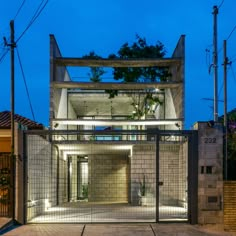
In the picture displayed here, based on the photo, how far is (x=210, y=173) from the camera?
11.6 meters

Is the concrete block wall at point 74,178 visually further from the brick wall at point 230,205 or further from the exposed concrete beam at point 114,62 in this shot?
the brick wall at point 230,205

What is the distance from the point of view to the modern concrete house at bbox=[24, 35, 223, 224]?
11641 millimetres

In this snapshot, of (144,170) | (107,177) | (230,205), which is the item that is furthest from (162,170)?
(230,205)

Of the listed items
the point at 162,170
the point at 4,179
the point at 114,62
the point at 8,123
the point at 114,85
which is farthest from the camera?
the point at 114,62

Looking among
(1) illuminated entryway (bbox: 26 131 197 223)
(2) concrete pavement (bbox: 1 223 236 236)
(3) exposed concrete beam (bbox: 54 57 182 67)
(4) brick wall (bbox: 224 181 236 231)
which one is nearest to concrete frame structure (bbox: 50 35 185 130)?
(3) exposed concrete beam (bbox: 54 57 182 67)

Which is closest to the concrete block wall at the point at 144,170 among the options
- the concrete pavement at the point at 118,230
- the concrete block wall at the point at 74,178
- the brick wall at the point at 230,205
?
the concrete block wall at the point at 74,178

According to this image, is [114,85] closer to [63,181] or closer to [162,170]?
[162,170]

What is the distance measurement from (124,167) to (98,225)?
11.9 m

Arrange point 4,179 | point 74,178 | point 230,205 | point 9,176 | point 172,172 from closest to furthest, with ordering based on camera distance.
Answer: point 230,205
point 9,176
point 4,179
point 172,172
point 74,178

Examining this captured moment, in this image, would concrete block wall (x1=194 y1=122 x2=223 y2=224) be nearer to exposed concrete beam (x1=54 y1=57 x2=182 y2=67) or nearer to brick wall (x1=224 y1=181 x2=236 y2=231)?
brick wall (x1=224 y1=181 x2=236 y2=231)

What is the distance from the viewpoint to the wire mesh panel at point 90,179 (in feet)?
43.4

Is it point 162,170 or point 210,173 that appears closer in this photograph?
point 210,173

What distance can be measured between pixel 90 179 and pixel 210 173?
12.1 m

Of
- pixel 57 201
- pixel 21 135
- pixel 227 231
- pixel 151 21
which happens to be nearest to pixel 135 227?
pixel 227 231
